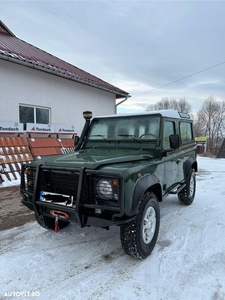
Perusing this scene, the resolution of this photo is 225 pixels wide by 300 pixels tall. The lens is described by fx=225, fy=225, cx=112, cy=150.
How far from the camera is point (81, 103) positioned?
1084 centimetres

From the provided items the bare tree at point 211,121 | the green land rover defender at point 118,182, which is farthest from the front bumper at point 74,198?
the bare tree at point 211,121

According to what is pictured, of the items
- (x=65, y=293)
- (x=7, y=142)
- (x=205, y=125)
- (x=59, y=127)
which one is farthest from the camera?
(x=205, y=125)

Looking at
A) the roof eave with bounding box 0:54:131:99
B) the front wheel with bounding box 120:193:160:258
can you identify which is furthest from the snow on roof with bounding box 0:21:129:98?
the front wheel with bounding box 120:193:160:258

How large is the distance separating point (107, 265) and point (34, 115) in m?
7.35

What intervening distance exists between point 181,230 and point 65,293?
7.08 feet

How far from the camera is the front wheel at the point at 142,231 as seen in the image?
105 inches

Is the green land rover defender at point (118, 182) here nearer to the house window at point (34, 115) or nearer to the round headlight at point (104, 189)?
the round headlight at point (104, 189)

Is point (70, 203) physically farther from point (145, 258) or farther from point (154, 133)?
point (154, 133)

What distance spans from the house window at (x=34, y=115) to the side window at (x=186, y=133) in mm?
6009

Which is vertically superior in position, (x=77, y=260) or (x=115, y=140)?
(x=115, y=140)

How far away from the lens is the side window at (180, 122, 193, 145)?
4666 millimetres

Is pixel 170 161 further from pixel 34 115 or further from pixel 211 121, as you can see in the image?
pixel 211 121

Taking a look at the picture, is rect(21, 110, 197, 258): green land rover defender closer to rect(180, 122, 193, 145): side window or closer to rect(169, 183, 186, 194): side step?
rect(169, 183, 186, 194): side step

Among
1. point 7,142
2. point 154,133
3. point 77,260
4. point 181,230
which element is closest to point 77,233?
point 77,260
